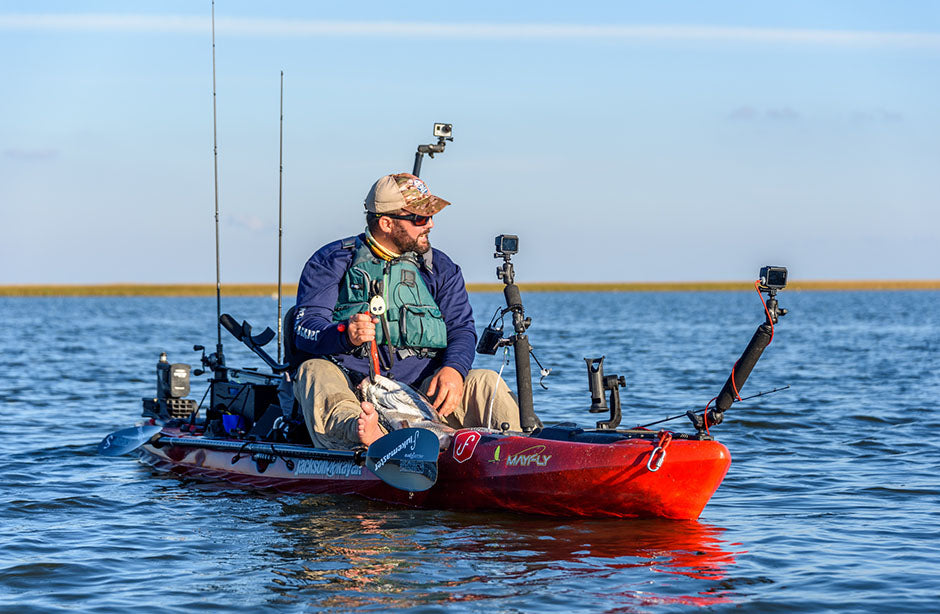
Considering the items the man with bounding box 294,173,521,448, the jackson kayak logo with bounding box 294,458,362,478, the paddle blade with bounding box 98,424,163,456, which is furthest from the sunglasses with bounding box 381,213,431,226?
the paddle blade with bounding box 98,424,163,456

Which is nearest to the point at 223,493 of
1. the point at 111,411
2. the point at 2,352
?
the point at 111,411

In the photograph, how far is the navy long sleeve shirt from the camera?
25.1ft

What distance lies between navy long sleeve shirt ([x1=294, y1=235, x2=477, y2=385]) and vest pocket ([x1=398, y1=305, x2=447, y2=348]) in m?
0.13

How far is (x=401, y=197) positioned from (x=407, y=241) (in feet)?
1.02

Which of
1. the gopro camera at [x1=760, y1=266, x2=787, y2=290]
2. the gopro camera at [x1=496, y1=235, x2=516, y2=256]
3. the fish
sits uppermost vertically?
the gopro camera at [x1=496, y1=235, x2=516, y2=256]

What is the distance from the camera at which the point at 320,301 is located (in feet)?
25.5

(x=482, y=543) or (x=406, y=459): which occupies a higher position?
(x=406, y=459)

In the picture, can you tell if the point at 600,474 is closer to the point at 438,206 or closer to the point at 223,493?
the point at 438,206

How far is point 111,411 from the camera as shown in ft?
49.6

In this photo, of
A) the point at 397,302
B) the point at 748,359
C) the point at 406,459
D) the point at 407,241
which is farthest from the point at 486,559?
the point at 407,241

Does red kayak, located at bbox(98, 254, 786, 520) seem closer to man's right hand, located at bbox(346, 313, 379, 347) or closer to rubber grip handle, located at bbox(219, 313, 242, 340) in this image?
man's right hand, located at bbox(346, 313, 379, 347)

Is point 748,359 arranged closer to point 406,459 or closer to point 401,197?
point 406,459

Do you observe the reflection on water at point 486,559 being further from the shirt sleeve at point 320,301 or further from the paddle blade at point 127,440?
the paddle blade at point 127,440

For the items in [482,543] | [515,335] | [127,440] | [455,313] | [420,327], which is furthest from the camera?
[127,440]
